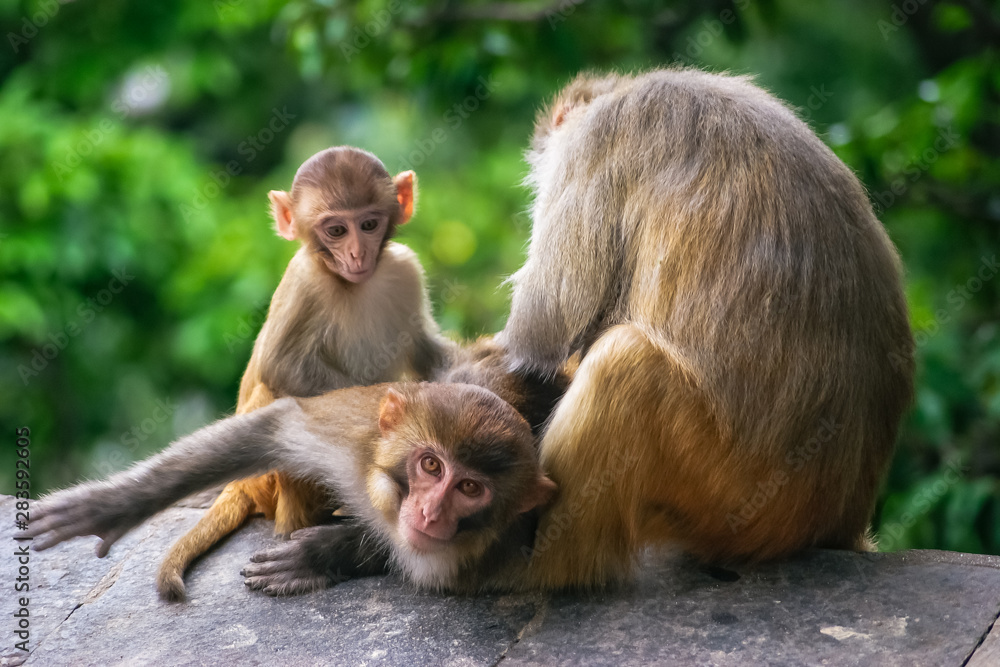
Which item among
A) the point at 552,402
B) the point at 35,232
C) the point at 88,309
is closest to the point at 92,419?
the point at 88,309

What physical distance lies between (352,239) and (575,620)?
167 centimetres

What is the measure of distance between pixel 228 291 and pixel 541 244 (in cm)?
489

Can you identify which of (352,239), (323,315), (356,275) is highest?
(352,239)

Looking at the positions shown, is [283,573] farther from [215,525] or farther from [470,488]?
[470,488]

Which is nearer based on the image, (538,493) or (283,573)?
(538,493)

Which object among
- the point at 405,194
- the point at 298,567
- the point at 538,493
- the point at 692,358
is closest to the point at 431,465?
the point at 538,493

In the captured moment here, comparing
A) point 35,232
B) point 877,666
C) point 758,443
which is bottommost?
point 877,666

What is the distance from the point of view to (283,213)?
405cm

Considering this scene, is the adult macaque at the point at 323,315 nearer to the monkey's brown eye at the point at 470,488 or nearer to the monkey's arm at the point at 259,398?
the monkey's arm at the point at 259,398

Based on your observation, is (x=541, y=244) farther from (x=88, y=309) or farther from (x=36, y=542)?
(x=88, y=309)

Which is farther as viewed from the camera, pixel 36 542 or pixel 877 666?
pixel 36 542

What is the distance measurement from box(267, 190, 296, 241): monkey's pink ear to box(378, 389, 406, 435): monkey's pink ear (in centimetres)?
104

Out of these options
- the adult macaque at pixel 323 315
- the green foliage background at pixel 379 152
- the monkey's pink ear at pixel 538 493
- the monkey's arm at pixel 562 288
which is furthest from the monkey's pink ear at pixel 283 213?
the monkey's pink ear at pixel 538 493

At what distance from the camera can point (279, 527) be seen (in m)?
3.86
